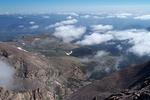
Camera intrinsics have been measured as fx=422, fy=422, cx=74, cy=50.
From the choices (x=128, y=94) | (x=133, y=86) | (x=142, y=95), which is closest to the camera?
(x=142, y=95)

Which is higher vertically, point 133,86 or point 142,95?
point 142,95

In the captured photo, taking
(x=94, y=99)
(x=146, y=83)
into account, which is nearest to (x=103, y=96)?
(x=94, y=99)

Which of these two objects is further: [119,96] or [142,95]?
[119,96]

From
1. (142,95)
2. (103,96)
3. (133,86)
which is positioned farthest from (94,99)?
(142,95)

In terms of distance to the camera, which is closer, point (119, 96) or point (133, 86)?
point (119, 96)

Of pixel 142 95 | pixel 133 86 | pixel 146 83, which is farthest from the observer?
pixel 133 86

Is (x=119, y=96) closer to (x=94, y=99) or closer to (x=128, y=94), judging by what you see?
(x=128, y=94)

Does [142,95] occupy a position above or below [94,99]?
above

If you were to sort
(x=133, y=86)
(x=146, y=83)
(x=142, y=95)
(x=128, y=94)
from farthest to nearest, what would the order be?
(x=133, y=86), (x=146, y=83), (x=128, y=94), (x=142, y=95)

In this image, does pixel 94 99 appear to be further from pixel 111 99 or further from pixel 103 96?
pixel 111 99
